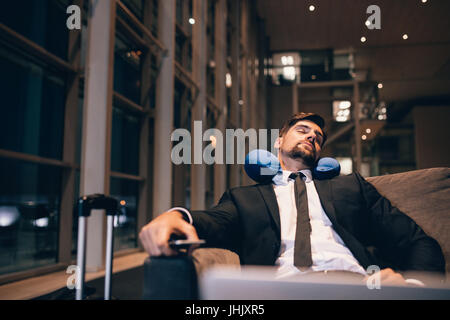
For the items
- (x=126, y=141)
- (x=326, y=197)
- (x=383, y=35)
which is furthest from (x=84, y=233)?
(x=383, y=35)

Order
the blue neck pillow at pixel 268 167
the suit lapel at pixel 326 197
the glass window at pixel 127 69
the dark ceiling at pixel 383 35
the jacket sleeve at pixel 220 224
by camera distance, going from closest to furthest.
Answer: the jacket sleeve at pixel 220 224, the suit lapel at pixel 326 197, the blue neck pillow at pixel 268 167, the glass window at pixel 127 69, the dark ceiling at pixel 383 35

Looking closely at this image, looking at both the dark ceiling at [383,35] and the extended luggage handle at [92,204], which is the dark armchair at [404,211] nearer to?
the extended luggage handle at [92,204]

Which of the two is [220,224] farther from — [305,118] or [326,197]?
[305,118]

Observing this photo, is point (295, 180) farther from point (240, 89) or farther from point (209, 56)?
point (240, 89)

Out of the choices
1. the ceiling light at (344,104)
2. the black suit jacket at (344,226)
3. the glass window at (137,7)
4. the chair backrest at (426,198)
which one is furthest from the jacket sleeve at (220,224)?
the ceiling light at (344,104)

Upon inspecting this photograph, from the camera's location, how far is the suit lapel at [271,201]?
154cm

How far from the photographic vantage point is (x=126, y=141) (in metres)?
5.36

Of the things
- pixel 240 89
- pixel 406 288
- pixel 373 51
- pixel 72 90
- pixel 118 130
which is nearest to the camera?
pixel 406 288

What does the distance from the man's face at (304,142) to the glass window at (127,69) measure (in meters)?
3.56

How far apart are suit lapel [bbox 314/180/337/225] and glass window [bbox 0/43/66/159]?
2751 mm

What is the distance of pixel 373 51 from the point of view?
40.6 ft
